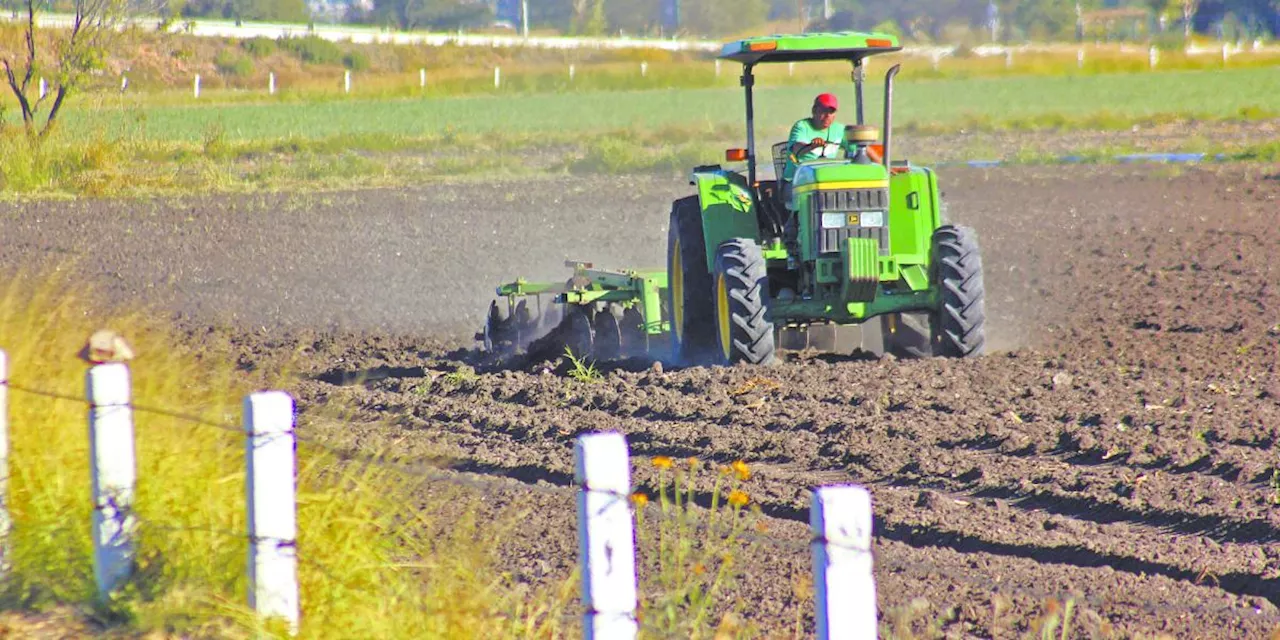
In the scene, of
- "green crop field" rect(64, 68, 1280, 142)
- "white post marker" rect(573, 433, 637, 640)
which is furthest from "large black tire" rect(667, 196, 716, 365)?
"green crop field" rect(64, 68, 1280, 142)

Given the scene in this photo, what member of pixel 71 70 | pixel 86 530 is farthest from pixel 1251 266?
pixel 71 70

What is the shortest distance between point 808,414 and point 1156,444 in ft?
6.18

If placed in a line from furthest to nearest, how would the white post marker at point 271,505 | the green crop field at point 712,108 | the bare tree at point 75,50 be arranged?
the green crop field at point 712,108 → the bare tree at point 75,50 → the white post marker at point 271,505

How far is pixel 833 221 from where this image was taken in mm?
9781

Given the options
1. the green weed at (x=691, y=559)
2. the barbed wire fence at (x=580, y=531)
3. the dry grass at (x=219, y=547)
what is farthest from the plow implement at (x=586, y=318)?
the barbed wire fence at (x=580, y=531)

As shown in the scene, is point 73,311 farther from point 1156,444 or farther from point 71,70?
point 71,70

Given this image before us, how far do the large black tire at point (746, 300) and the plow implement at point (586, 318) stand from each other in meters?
1.20

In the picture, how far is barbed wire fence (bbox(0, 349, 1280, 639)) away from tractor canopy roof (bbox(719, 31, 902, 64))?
430cm

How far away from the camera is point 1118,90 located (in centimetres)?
3688

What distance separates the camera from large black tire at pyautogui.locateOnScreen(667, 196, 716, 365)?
10641mm

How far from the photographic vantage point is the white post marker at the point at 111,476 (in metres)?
5.19

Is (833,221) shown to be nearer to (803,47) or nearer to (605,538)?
(803,47)

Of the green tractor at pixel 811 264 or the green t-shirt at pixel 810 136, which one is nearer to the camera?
the green tractor at pixel 811 264

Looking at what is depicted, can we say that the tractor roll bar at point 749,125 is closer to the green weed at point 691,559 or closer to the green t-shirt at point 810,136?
the green t-shirt at point 810,136
